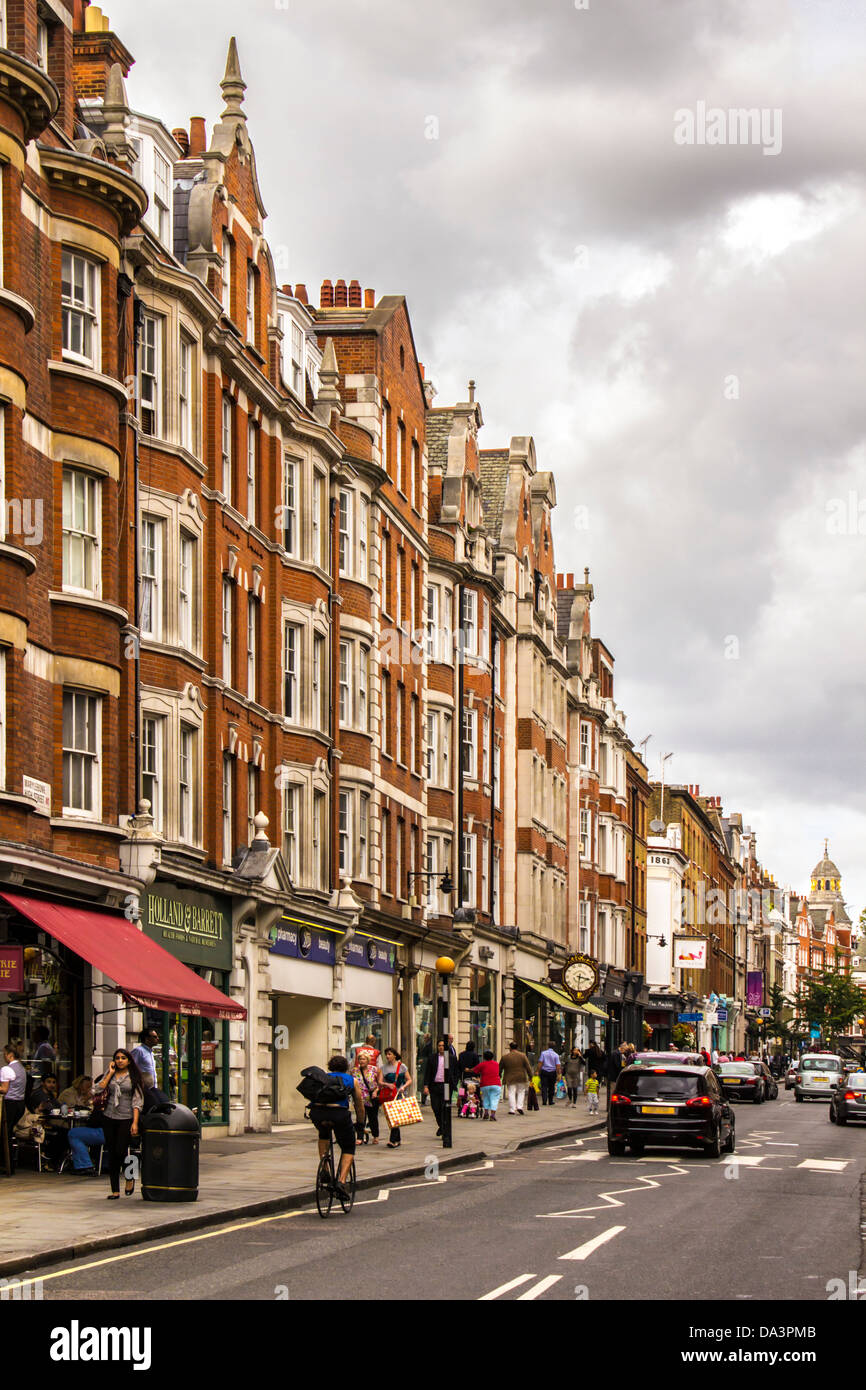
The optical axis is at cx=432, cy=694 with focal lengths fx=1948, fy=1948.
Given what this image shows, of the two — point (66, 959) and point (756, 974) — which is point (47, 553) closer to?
point (66, 959)

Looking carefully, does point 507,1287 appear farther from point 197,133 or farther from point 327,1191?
point 197,133

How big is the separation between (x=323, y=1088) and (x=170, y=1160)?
1.83 m

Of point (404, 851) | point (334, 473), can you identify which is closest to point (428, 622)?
point (404, 851)

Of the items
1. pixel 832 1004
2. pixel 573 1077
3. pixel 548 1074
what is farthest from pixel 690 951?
pixel 832 1004

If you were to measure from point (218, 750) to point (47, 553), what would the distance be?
7.27m

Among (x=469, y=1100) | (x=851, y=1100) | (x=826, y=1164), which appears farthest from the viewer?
(x=851, y=1100)

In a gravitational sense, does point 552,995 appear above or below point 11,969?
below

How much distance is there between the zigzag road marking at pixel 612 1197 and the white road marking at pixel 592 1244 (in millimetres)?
1332

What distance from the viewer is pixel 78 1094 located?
2552cm

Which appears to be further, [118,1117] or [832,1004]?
[832,1004]

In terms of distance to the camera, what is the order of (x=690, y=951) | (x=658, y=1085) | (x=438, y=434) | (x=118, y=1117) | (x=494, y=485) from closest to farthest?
1. (x=118, y=1117)
2. (x=658, y=1085)
3. (x=438, y=434)
4. (x=494, y=485)
5. (x=690, y=951)

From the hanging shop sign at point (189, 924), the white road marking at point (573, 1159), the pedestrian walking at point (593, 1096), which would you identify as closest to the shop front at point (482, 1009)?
the pedestrian walking at point (593, 1096)

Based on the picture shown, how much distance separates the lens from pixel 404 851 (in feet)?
161
